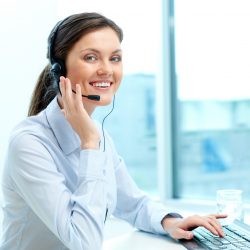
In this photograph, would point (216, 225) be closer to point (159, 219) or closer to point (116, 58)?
point (159, 219)

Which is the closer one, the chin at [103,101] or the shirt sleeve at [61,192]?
the shirt sleeve at [61,192]

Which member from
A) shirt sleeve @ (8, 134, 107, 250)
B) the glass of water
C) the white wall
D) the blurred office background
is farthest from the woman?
the blurred office background

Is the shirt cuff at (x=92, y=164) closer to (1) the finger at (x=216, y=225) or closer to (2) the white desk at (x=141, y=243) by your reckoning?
(2) the white desk at (x=141, y=243)


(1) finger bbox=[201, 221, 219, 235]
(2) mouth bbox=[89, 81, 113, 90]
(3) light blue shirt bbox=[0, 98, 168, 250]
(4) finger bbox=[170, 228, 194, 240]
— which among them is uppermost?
(2) mouth bbox=[89, 81, 113, 90]

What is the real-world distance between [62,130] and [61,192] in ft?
0.77

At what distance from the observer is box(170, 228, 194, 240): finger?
1185 mm

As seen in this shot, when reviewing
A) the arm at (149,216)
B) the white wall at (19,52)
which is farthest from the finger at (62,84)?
the white wall at (19,52)

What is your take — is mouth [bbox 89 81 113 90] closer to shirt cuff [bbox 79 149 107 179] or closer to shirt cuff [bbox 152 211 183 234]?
shirt cuff [bbox 79 149 107 179]

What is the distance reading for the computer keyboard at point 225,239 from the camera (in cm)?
106

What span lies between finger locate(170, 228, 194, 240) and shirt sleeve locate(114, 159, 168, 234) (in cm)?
13

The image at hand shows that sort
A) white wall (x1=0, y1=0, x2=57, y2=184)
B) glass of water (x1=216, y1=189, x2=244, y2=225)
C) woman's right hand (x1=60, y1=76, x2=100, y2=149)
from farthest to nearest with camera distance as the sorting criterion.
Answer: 1. white wall (x1=0, y1=0, x2=57, y2=184)
2. glass of water (x1=216, y1=189, x2=244, y2=225)
3. woman's right hand (x1=60, y1=76, x2=100, y2=149)

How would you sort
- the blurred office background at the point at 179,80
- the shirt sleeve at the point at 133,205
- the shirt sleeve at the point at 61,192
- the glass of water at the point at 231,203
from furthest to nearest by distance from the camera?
the blurred office background at the point at 179,80, the glass of water at the point at 231,203, the shirt sleeve at the point at 133,205, the shirt sleeve at the point at 61,192

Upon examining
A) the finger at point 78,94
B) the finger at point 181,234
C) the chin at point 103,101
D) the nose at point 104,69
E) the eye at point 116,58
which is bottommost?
the finger at point 181,234

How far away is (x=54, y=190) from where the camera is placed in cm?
106
